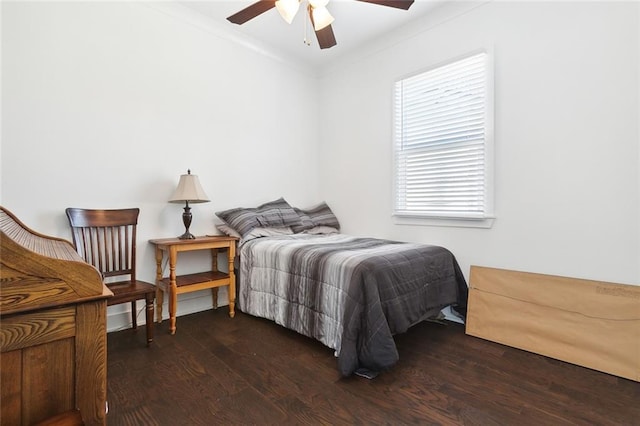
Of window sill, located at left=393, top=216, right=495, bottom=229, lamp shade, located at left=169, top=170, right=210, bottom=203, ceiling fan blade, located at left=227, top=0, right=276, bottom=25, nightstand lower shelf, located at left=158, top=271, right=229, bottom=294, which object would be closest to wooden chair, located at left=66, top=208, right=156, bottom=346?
nightstand lower shelf, located at left=158, top=271, right=229, bottom=294

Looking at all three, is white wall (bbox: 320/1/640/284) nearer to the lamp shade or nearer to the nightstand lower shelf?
the nightstand lower shelf

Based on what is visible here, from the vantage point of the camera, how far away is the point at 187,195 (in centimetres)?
263

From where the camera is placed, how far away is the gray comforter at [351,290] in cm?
184

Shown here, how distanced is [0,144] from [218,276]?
1.72 meters

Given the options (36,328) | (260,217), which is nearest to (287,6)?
(260,217)

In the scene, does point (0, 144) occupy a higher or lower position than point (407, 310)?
higher

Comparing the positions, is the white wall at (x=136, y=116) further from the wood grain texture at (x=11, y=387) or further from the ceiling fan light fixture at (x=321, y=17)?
the wood grain texture at (x=11, y=387)

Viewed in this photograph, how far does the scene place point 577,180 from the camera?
7.00 ft

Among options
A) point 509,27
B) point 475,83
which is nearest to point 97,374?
point 475,83

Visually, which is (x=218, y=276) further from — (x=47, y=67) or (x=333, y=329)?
(x=47, y=67)

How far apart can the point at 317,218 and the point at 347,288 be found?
1.81m

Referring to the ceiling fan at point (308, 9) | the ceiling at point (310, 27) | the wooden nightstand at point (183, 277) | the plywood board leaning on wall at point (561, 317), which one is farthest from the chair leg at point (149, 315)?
the ceiling at point (310, 27)

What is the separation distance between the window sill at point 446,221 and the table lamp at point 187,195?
6.11 ft

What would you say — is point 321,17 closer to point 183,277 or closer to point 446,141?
point 446,141
